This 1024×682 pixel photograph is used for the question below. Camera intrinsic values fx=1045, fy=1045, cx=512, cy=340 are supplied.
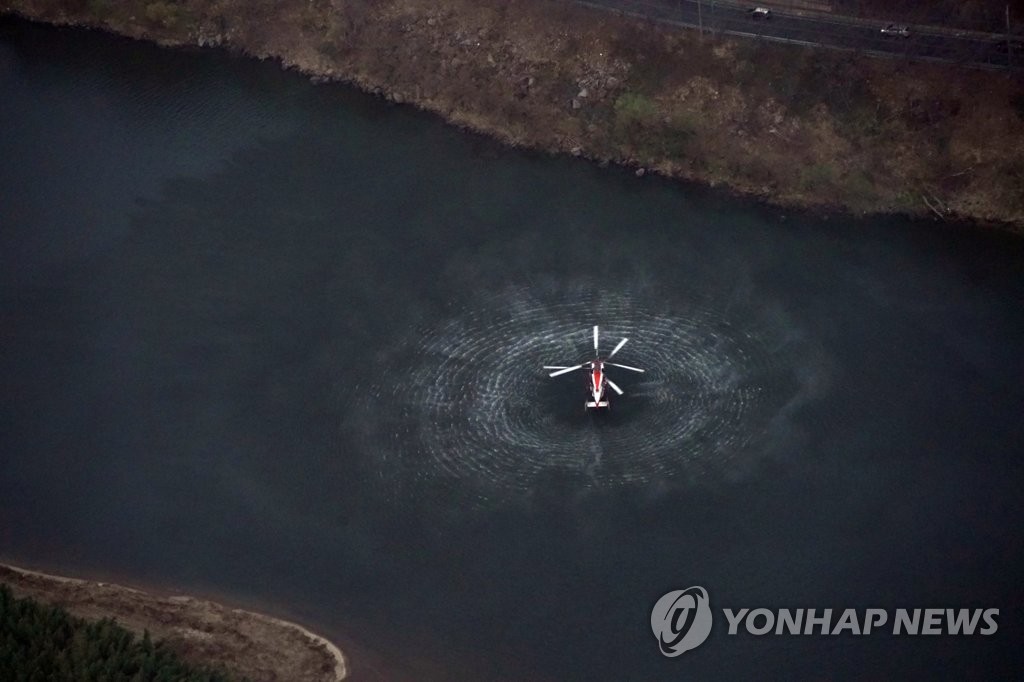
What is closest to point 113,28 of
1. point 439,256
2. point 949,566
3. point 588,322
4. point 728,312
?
point 439,256

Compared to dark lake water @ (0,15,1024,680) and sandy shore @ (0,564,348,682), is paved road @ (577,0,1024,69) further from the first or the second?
sandy shore @ (0,564,348,682)

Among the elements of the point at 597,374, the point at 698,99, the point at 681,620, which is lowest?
the point at 681,620

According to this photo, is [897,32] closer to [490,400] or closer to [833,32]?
[833,32]

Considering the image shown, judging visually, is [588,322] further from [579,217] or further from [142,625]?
[142,625]

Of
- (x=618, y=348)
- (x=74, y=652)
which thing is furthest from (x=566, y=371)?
(x=74, y=652)

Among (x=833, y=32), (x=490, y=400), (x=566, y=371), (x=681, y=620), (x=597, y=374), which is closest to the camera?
(x=681, y=620)

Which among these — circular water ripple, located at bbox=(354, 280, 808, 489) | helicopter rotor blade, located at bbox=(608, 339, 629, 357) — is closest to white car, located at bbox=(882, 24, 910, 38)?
circular water ripple, located at bbox=(354, 280, 808, 489)
